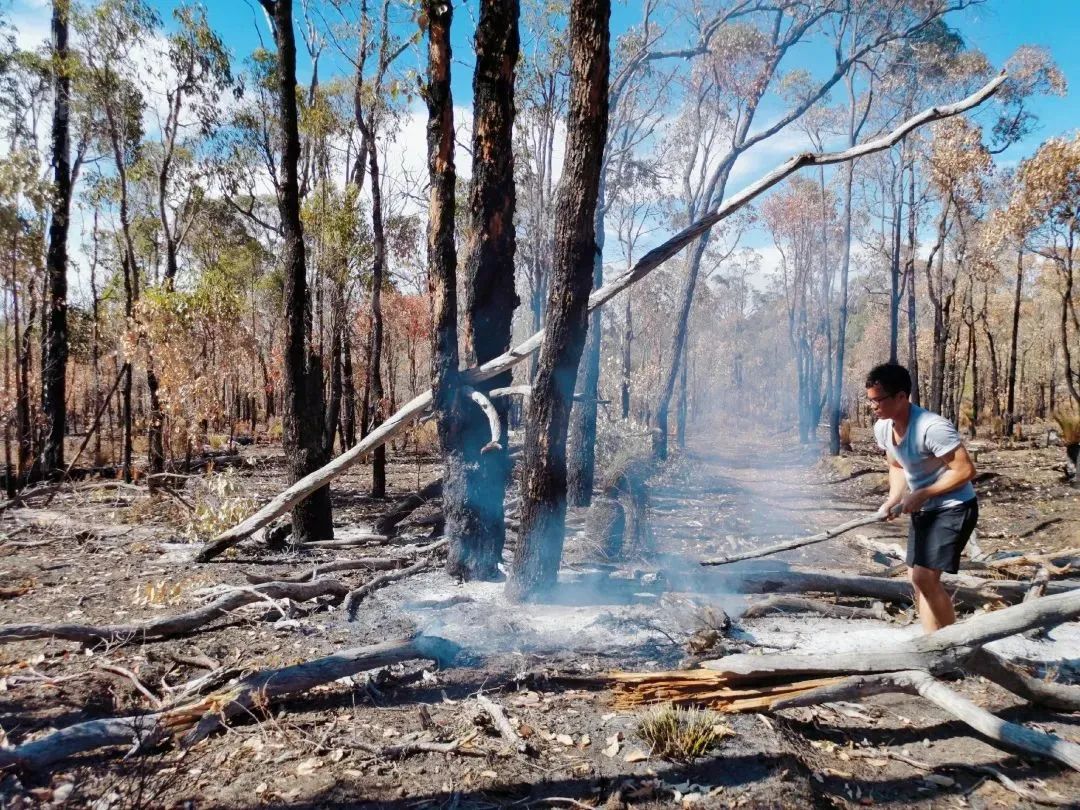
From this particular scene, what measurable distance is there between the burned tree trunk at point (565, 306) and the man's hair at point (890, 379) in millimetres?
1912

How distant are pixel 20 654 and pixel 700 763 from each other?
4.17 m

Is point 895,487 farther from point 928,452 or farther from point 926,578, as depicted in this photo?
point 926,578

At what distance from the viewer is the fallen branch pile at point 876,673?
324 centimetres

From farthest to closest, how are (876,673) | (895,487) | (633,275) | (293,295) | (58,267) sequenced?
(58,267)
(293,295)
(633,275)
(895,487)
(876,673)

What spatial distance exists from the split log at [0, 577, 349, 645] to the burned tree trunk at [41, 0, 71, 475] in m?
10.1

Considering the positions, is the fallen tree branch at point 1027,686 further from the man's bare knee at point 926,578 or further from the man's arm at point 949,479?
the man's arm at point 949,479

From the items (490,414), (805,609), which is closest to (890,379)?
(805,609)

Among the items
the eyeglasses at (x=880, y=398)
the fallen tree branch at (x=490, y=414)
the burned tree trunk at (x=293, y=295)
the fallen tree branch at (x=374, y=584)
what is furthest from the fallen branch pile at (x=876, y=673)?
the burned tree trunk at (x=293, y=295)

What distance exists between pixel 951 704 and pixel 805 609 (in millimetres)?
1629

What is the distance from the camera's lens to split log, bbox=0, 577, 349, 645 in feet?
12.9

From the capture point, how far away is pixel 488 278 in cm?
539

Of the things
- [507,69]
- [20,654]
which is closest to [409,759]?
[20,654]

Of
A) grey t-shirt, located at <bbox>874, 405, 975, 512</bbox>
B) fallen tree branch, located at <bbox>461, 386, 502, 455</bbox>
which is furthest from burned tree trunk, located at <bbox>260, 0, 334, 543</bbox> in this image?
grey t-shirt, located at <bbox>874, 405, 975, 512</bbox>

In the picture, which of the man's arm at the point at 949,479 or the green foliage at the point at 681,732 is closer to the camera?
the green foliage at the point at 681,732
